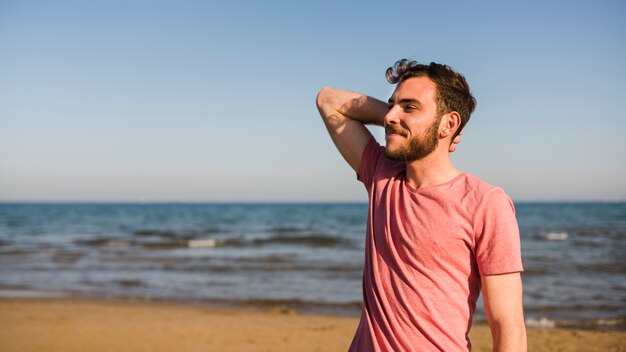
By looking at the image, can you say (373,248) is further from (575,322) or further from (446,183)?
(575,322)

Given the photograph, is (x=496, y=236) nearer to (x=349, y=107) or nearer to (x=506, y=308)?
(x=506, y=308)

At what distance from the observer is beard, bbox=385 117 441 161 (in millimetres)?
2160

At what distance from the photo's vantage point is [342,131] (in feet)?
8.70

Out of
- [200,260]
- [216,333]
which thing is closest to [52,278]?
[200,260]

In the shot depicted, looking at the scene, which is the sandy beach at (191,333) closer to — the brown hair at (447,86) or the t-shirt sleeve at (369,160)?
the t-shirt sleeve at (369,160)

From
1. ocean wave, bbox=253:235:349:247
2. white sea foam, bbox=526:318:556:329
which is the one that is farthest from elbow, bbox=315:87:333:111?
ocean wave, bbox=253:235:349:247

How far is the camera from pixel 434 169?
2.20m

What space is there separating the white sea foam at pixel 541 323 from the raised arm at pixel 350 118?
737cm

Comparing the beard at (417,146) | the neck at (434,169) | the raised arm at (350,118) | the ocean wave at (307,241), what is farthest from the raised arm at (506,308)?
the ocean wave at (307,241)

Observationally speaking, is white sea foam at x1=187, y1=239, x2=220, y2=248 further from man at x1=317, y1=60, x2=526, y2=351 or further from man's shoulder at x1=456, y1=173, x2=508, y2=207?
man's shoulder at x1=456, y1=173, x2=508, y2=207

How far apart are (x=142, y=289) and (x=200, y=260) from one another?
200 inches

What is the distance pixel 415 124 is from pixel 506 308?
765 mm

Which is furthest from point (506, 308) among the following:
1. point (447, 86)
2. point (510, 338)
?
point (447, 86)

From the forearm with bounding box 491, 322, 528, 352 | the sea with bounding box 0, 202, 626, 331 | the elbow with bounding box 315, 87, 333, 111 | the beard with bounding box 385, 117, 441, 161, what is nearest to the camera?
the forearm with bounding box 491, 322, 528, 352
